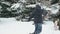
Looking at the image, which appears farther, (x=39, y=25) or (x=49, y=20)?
(x=49, y=20)

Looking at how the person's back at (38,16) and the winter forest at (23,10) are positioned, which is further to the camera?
the winter forest at (23,10)

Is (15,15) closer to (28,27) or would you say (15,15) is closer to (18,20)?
(18,20)

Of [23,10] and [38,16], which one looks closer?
[38,16]

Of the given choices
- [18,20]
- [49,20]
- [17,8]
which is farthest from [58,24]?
[17,8]

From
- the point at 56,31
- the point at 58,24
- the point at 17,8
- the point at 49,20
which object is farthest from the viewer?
the point at 17,8

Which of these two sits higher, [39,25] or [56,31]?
[39,25]

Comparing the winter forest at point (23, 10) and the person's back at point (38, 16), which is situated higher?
the person's back at point (38, 16)

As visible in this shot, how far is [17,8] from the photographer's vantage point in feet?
46.2

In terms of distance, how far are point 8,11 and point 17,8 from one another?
2.68ft

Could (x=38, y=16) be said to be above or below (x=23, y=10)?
above

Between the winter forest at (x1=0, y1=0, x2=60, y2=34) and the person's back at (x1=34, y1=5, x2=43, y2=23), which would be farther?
the winter forest at (x1=0, y1=0, x2=60, y2=34)

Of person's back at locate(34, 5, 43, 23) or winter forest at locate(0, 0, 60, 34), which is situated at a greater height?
person's back at locate(34, 5, 43, 23)

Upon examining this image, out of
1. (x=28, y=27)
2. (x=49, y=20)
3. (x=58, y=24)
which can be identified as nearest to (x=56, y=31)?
(x=58, y=24)

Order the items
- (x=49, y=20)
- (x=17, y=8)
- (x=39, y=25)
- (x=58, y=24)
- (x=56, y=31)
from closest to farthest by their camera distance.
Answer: (x=39, y=25)
(x=56, y=31)
(x=58, y=24)
(x=49, y=20)
(x=17, y=8)
